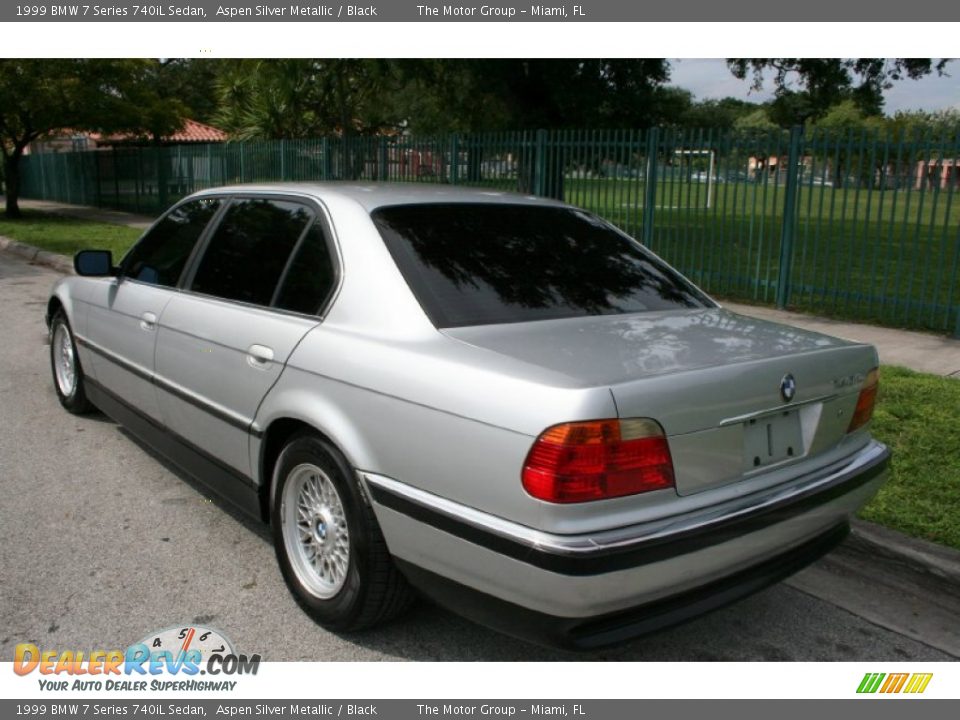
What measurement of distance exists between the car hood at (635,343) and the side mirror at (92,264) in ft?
9.12

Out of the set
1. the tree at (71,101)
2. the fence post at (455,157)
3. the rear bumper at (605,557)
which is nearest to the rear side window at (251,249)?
the rear bumper at (605,557)

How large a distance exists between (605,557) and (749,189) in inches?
354

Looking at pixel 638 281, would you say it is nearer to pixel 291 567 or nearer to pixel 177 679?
pixel 291 567

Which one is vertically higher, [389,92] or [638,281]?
[389,92]

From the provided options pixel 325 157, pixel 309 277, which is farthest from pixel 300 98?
pixel 309 277

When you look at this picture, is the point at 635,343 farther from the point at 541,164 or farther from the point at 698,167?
the point at 541,164

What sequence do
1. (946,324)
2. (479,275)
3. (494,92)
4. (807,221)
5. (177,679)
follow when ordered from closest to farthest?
(177,679)
(479,275)
(946,324)
(807,221)
(494,92)

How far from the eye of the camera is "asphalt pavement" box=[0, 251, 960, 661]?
3105 millimetres

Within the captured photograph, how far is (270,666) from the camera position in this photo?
2.97m

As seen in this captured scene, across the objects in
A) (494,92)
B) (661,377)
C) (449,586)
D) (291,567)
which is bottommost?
(291,567)

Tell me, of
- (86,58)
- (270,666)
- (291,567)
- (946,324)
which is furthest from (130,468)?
(86,58)

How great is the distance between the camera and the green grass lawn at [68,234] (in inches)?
624

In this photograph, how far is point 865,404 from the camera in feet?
10.5

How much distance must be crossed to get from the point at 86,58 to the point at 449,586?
23.3 metres
